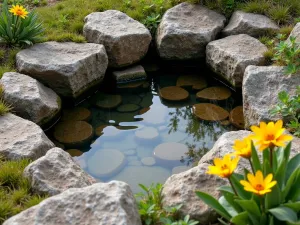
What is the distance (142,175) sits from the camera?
189 inches

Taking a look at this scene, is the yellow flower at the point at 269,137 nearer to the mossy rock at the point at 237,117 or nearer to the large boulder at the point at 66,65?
the mossy rock at the point at 237,117

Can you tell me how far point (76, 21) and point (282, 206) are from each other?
494cm

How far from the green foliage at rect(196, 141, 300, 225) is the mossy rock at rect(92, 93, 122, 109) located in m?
3.24

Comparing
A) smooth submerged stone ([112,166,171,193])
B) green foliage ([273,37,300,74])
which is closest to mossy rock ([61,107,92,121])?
smooth submerged stone ([112,166,171,193])

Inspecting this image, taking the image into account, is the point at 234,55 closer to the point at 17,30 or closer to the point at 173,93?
the point at 173,93

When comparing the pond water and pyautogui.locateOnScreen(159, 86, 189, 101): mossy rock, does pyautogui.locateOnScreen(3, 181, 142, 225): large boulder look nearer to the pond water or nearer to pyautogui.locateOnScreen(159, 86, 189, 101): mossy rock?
the pond water

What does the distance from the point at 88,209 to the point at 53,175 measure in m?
0.92

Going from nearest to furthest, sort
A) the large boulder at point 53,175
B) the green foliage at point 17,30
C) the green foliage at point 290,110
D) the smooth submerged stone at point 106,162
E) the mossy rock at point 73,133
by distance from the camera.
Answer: the large boulder at point 53,175
the green foliage at point 290,110
the smooth submerged stone at point 106,162
the mossy rock at point 73,133
the green foliage at point 17,30

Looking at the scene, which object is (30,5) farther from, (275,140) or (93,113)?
(275,140)

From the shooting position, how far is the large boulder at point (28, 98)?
5.06m

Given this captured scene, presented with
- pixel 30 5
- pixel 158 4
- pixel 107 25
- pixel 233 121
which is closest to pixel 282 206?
pixel 233 121

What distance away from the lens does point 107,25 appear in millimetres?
6504

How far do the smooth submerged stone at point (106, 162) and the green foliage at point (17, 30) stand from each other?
1877mm

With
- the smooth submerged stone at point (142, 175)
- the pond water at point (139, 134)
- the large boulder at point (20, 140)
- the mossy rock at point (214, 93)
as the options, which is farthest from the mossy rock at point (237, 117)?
the large boulder at point (20, 140)
